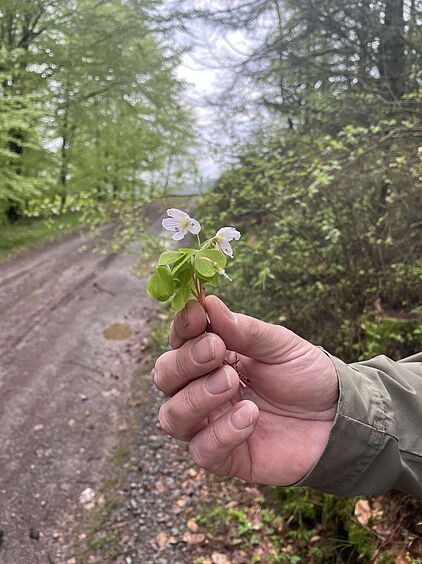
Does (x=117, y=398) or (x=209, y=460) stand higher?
(x=209, y=460)

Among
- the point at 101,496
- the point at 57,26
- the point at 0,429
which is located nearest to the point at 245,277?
the point at 101,496

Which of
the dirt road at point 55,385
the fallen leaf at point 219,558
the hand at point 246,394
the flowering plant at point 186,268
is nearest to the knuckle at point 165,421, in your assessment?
the hand at point 246,394

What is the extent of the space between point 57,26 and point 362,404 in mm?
12105

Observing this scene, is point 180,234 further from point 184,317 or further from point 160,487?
point 160,487

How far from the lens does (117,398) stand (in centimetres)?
557

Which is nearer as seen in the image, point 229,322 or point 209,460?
point 229,322

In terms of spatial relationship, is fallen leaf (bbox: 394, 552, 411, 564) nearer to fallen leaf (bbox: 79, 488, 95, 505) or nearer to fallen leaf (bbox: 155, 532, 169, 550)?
fallen leaf (bbox: 155, 532, 169, 550)

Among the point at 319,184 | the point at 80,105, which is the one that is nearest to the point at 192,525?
the point at 319,184

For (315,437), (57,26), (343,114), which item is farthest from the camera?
(57,26)

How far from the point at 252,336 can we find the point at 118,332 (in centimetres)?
626

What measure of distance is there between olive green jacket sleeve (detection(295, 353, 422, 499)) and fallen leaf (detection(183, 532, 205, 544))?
94.6 inches

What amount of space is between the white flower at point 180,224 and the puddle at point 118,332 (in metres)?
6.16

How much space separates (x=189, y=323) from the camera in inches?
50.8

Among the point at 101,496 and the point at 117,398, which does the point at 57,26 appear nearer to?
the point at 117,398
